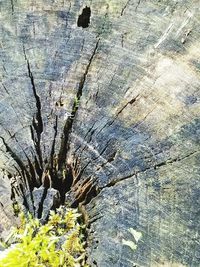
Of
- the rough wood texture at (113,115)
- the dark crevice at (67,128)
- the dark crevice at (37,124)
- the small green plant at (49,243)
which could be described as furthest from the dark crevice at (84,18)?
the small green plant at (49,243)

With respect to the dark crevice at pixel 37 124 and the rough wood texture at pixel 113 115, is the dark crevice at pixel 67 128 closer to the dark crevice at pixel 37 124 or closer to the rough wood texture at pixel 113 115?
the rough wood texture at pixel 113 115

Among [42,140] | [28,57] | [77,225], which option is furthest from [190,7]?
[77,225]

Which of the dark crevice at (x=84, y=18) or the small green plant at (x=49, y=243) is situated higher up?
the dark crevice at (x=84, y=18)

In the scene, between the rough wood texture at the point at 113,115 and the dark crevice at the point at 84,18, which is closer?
the rough wood texture at the point at 113,115

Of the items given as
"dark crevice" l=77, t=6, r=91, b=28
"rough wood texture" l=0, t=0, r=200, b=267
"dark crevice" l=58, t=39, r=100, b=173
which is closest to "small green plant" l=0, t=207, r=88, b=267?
"rough wood texture" l=0, t=0, r=200, b=267

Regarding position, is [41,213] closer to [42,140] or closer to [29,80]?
[42,140]

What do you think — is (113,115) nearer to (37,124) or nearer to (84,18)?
(37,124)
